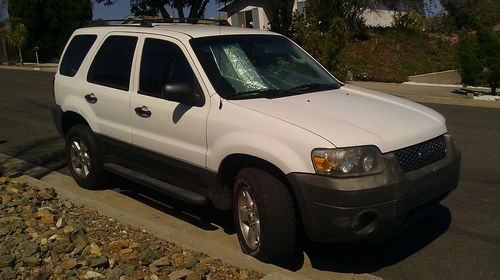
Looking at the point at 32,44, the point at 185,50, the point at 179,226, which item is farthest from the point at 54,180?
the point at 32,44

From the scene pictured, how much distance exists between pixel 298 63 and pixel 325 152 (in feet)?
6.31

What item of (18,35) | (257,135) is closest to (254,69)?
(257,135)

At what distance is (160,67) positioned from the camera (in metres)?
5.28

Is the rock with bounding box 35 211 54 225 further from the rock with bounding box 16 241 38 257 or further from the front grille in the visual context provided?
the front grille

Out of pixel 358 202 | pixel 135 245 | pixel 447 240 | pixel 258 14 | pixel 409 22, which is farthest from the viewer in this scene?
pixel 258 14

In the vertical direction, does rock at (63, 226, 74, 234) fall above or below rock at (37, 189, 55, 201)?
above

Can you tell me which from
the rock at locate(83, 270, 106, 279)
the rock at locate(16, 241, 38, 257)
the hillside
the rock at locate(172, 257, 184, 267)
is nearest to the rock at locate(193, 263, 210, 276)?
the rock at locate(172, 257, 184, 267)

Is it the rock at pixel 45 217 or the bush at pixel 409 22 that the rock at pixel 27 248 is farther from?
the bush at pixel 409 22

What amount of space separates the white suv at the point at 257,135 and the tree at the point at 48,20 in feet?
112

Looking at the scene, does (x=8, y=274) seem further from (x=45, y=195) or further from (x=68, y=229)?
(x=45, y=195)

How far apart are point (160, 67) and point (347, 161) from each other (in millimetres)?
2249

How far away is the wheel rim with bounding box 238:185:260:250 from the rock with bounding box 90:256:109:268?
1073 millimetres

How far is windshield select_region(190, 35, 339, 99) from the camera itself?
4.74 meters

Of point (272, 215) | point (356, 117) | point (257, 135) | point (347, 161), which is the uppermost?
point (356, 117)
